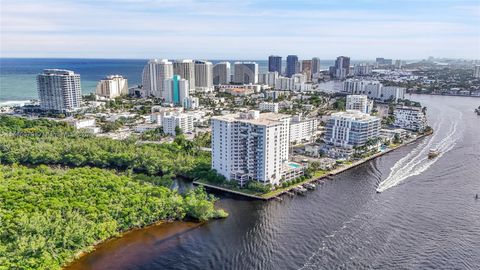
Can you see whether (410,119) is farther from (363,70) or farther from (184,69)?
(363,70)

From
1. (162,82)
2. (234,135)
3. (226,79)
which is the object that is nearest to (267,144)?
(234,135)

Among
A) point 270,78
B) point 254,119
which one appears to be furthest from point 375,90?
point 254,119

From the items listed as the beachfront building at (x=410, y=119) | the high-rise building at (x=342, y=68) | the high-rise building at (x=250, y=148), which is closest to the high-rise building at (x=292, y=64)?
the high-rise building at (x=342, y=68)

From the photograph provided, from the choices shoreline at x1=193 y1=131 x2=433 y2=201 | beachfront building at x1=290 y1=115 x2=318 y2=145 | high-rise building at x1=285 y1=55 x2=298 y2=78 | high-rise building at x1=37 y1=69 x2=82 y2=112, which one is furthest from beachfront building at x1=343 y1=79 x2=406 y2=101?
high-rise building at x1=37 y1=69 x2=82 y2=112

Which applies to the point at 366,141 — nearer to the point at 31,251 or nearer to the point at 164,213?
the point at 164,213

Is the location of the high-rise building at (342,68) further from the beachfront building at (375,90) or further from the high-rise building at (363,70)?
the beachfront building at (375,90)

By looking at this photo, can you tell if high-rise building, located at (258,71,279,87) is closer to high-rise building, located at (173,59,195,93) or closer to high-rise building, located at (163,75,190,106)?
high-rise building, located at (173,59,195,93)
